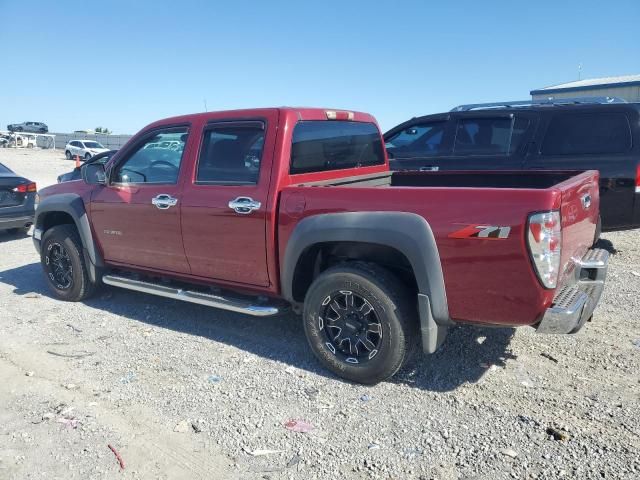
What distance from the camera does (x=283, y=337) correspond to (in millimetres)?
4633

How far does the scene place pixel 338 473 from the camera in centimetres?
279

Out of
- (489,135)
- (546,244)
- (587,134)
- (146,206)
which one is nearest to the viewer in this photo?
(546,244)

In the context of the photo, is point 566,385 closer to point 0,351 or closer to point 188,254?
point 188,254

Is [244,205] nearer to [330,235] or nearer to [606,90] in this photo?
[330,235]

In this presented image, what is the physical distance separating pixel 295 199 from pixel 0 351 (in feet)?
9.36

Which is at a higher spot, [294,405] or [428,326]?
[428,326]

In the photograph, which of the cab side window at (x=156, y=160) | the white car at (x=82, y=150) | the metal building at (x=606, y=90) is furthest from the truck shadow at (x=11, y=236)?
the white car at (x=82, y=150)

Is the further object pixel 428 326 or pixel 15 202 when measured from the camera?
pixel 15 202

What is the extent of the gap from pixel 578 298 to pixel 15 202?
8790mm

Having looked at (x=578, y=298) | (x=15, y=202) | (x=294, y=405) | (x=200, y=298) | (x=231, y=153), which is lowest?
(x=294, y=405)

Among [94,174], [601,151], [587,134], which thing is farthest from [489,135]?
[94,174]

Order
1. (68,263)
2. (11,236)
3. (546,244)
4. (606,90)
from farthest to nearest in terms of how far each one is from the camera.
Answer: (606,90) < (11,236) < (68,263) < (546,244)

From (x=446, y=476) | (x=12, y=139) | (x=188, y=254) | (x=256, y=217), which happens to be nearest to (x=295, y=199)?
(x=256, y=217)

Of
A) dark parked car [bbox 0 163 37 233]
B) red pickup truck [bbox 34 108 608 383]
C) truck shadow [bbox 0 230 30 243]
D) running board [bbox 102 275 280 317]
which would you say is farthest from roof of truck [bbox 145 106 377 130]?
truck shadow [bbox 0 230 30 243]
